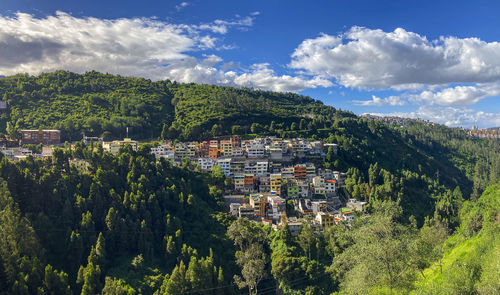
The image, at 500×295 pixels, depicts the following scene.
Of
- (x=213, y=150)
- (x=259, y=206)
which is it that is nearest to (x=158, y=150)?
(x=213, y=150)

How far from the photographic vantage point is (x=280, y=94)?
14325 cm

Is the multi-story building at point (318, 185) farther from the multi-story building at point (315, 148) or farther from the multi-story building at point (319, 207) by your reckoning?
the multi-story building at point (315, 148)

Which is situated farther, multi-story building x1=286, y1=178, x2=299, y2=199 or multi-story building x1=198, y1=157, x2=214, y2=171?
multi-story building x1=198, y1=157, x2=214, y2=171

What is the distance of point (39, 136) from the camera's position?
210 ft

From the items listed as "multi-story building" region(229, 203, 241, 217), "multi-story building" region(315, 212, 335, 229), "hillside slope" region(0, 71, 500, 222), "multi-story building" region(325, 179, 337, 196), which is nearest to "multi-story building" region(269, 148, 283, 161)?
"hillside slope" region(0, 71, 500, 222)

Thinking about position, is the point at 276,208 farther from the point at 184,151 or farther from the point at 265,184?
the point at 184,151

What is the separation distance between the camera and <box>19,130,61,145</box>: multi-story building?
6334cm

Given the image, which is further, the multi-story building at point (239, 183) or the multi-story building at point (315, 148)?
the multi-story building at point (315, 148)

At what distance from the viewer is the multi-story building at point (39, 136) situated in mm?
63344

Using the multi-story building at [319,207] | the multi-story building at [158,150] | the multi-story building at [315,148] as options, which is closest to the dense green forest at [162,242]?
the multi-story building at [319,207]

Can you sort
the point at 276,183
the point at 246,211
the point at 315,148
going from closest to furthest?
1. the point at 246,211
2. the point at 276,183
3. the point at 315,148

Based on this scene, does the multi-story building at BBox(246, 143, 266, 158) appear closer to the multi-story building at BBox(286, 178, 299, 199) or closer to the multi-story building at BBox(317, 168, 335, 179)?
the multi-story building at BBox(317, 168, 335, 179)

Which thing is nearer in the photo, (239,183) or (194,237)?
(194,237)

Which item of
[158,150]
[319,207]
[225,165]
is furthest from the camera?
[158,150]
